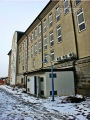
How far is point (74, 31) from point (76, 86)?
22.3 ft

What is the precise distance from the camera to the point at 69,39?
1742 cm

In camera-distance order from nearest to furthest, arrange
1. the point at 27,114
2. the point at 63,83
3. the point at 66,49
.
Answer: the point at 27,114
the point at 63,83
the point at 66,49

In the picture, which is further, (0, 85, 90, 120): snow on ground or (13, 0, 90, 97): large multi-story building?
(13, 0, 90, 97): large multi-story building

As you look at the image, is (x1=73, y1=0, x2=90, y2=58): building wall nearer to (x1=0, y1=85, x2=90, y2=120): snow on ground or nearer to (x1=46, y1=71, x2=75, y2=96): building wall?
(x1=46, y1=71, x2=75, y2=96): building wall

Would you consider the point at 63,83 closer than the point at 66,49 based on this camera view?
Yes

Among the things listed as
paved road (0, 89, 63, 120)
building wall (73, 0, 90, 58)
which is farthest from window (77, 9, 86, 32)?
paved road (0, 89, 63, 120)

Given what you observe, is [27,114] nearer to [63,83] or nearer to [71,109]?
[71,109]

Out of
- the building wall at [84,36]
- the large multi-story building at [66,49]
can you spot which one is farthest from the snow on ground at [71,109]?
the building wall at [84,36]

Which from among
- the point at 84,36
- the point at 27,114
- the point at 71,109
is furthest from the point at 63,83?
the point at 27,114

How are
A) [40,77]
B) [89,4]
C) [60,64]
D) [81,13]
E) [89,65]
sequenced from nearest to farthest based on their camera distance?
[89,65] → [89,4] → [81,13] → [40,77] → [60,64]

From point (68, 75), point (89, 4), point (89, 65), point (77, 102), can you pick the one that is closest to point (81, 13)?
point (89, 4)

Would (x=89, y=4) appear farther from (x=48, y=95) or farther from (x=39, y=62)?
(x=39, y=62)

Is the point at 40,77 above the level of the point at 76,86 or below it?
above

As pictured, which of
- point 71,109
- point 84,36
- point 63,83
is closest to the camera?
point 71,109
